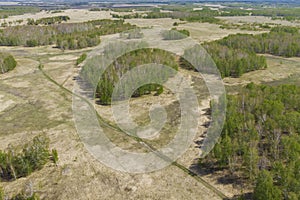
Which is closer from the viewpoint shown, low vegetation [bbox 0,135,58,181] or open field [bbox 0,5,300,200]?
open field [bbox 0,5,300,200]

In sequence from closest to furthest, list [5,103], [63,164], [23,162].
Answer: [23,162], [63,164], [5,103]

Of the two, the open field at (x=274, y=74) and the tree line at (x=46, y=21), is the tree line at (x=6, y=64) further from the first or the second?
the tree line at (x=46, y=21)

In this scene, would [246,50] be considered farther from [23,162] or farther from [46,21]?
[46,21]

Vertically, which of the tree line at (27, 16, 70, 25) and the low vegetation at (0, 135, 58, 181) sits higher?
the tree line at (27, 16, 70, 25)

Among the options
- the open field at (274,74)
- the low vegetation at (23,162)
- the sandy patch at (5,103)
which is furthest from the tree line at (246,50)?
the low vegetation at (23,162)

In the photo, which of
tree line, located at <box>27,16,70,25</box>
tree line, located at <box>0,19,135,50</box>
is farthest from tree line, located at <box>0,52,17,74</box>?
tree line, located at <box>27,16,70,25</box>

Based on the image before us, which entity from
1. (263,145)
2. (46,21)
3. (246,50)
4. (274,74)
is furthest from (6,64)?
(46,21)

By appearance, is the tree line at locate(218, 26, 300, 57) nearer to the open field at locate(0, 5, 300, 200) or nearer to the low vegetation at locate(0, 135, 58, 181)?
the open field at locate(0, 5, 300, 200)

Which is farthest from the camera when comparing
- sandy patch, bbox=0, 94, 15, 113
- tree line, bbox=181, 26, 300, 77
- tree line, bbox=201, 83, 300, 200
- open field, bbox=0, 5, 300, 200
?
tree line, bbox=181, 26, 300, 77
